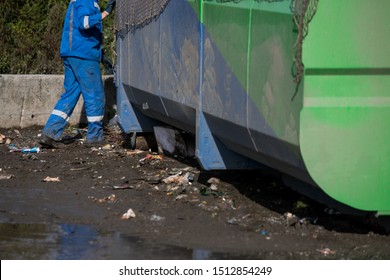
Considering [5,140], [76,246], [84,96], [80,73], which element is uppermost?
[80,73]

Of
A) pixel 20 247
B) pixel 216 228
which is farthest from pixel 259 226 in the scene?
pixel 20 247

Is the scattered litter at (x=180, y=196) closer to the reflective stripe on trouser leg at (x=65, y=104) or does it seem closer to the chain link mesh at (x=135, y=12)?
the chain link mesh at (x=135, y=12)

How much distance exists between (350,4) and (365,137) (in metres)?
0.74

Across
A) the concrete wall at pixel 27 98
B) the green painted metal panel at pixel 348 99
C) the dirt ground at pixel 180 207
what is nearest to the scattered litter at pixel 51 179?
the dirt ground at pixel 180 207

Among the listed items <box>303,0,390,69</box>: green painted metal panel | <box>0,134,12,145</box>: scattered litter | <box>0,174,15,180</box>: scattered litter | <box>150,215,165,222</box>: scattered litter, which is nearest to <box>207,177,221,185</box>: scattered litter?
<box>150,215,165,222</box>: scattered litter

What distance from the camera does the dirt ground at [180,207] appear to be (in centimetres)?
554

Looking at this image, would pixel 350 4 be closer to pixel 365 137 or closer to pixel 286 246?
pixel 365 137

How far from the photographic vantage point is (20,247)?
5703 mm

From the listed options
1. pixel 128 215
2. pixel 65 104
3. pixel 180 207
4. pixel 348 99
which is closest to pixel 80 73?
pixel 65 104

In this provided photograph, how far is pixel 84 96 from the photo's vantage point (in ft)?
32.0

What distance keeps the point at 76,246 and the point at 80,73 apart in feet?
14.2

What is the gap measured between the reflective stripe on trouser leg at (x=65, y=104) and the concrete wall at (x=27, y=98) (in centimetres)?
89

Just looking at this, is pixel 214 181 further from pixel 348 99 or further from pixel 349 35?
pixel 349 35

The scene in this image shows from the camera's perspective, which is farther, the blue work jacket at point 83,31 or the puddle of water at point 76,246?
the blue work jacket at point 83,31
